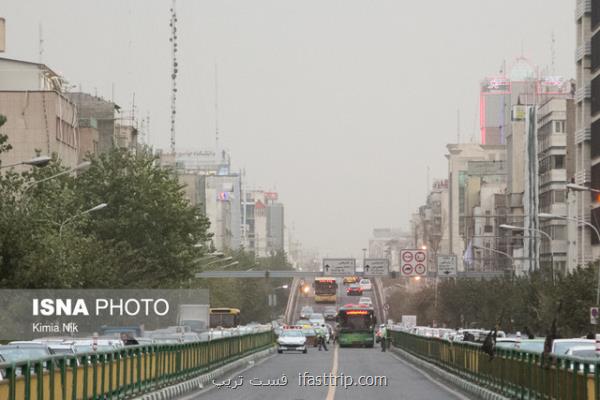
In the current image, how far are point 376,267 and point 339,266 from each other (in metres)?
3.38

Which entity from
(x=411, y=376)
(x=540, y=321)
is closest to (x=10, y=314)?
(x=411, y=376)

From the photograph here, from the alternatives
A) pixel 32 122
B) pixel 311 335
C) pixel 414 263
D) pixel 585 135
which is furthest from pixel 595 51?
pixel 32 122

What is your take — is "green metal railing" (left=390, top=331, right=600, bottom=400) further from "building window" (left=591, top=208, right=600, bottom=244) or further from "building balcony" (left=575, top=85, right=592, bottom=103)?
"building balcony" (left=575, top=85, right=592, bottom=103)

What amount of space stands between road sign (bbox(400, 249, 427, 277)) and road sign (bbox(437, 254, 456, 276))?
10.9 meters

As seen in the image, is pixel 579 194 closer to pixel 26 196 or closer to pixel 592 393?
pixel 26 196

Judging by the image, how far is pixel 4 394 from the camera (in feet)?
70.1

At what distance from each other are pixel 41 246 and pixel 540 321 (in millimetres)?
38284

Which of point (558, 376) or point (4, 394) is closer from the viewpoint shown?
point (4, 394)

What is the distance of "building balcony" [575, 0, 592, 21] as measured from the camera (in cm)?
11862

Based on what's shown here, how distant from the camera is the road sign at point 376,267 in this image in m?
146

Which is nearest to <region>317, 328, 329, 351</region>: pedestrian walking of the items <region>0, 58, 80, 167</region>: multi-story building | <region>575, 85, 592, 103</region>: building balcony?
<region>0, 58, 80, 167</region>: multi-story building

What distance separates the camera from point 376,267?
146750 mm

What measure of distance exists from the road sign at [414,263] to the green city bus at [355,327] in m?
4.78

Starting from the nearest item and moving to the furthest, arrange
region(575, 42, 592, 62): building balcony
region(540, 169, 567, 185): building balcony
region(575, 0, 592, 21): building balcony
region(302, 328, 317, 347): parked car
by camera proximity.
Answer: region(302, 328, 317, 347): parked car
region(575, 0, 592, 21): building balcony
region(575, 42, 592, 62): building balcony
region(540, 169, 567, 185): building balcony
